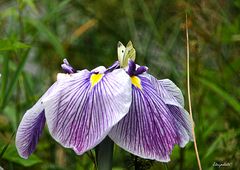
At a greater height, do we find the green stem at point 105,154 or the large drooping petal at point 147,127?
the large drooping petal at point 147,127

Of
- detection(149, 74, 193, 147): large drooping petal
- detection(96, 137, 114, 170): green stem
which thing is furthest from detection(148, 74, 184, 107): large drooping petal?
detection(96, 137, 114, 170): green stem

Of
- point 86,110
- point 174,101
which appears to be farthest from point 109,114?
point 174,101

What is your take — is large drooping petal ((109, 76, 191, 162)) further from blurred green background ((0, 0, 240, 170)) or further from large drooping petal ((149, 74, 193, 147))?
blurred green background ((0, 0, 240, 170))

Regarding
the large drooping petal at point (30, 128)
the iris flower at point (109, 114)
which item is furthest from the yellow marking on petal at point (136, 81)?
the large drooping petal at point (30, 128)

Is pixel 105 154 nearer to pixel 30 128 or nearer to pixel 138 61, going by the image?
pixel 30 128

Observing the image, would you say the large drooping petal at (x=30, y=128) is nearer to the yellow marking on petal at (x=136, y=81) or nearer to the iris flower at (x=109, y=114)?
the iris flower at (x=109, y=114)

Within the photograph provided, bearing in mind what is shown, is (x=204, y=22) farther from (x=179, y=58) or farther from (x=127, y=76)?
(x=127, y=76)
